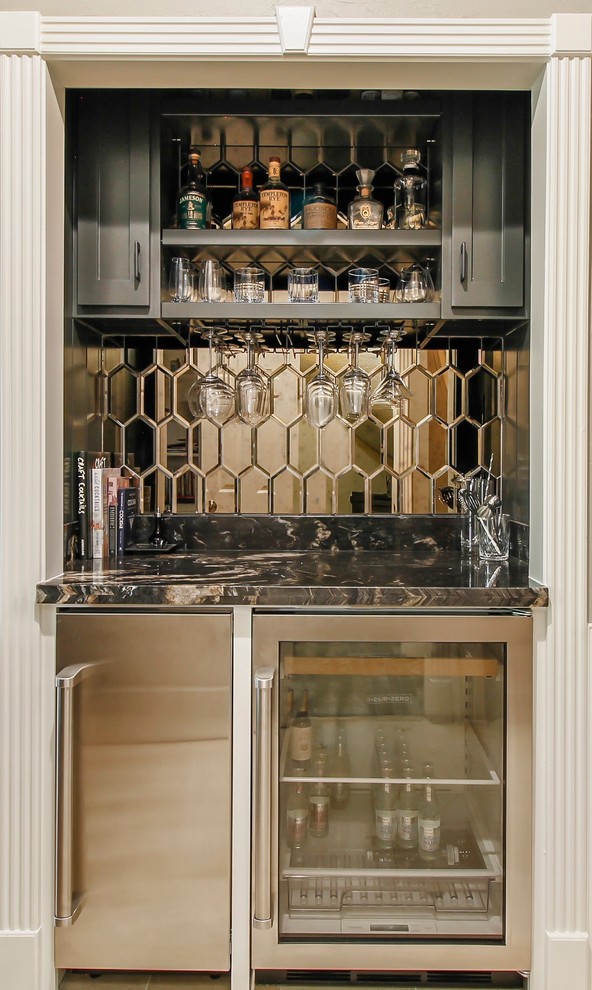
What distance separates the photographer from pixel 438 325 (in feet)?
6.10

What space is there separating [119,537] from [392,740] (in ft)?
3.02

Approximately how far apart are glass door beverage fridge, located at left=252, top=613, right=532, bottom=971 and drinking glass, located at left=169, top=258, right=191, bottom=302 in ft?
2.92

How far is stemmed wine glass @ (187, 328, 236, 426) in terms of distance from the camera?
6.15 feet

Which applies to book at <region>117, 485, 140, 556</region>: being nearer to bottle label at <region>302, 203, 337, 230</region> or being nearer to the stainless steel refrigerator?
the stainless steel refrigerator

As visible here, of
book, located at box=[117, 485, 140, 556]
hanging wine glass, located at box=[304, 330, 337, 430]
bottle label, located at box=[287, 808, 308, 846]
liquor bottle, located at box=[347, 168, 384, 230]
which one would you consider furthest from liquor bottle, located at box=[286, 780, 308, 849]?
liquor bottle, located at box=[347, 168, 384, 230]

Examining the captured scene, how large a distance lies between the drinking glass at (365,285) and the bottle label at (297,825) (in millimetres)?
1298

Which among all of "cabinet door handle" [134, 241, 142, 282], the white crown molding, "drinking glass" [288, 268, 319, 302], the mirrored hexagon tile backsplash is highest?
the white crown molding

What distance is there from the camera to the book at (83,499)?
180 cm

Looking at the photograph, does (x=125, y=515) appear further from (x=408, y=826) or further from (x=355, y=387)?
(x=408, y=826)

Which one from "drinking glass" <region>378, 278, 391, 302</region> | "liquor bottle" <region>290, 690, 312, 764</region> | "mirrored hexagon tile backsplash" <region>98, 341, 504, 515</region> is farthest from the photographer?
"mirrored hexagon tile backsplash" <region>98, 341, 504, 515</region>
